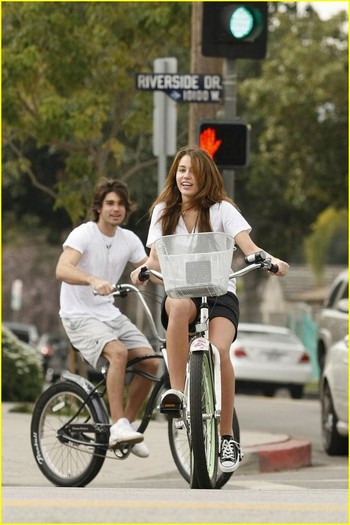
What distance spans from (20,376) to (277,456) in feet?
21.0

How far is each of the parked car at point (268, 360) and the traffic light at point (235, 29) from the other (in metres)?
14.4

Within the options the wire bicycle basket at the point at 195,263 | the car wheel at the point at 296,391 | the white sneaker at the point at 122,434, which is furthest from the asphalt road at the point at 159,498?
the car wheel at the point at 296,391

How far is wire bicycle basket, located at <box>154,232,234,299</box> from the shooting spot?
25.2 ft

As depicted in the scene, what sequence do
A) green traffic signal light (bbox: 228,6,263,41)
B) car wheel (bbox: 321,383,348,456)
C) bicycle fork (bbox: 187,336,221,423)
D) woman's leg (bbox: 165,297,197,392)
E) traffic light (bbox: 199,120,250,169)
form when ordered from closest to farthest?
bicycle fork (bbox: 187,336,221,423) → woman's leg (bbox: 165,297,197,392) → green traffic signal light (bbox: 228,6,263,41) → traffic light (bbox: 199,120,250,169) → car wheel (bbox: 321,383,348,456)

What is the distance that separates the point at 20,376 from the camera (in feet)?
59.5

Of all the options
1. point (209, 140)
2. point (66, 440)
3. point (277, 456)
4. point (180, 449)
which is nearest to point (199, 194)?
point (180, 449)

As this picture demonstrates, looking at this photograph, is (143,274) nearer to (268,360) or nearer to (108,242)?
(108,242)

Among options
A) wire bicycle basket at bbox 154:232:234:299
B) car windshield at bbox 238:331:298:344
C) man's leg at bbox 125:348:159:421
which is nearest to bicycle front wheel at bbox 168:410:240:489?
man's leg at bbox 125:348:159:421

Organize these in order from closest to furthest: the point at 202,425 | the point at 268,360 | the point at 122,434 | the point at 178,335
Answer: the point at 202,425 → the point at 178,335 → the point at 122,434 → the point at 268,360

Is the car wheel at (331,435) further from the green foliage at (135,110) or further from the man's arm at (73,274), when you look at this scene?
the man's arm at (73,274)

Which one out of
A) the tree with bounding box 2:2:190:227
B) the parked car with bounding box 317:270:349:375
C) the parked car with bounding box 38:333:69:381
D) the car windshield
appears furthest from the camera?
the parked car with bounding box 38:333:69:381

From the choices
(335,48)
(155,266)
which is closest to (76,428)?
(155,266)

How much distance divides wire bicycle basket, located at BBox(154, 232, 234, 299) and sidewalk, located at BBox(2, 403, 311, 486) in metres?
2.89

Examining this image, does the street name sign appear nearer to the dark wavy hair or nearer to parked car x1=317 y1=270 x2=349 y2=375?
the dark wavy hair
